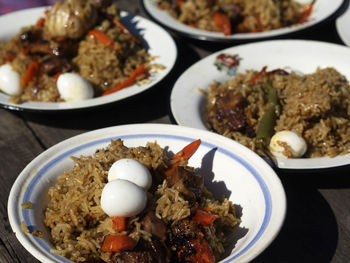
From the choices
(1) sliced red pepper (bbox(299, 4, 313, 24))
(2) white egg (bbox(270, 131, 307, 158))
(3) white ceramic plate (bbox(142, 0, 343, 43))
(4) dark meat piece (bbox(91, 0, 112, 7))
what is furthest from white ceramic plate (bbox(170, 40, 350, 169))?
(4) dark meat piece (bbox(91, 0, 112, 7))

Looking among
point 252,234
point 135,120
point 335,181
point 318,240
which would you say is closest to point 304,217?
point 318,240

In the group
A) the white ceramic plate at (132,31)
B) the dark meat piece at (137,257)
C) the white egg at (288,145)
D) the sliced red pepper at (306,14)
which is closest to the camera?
the dark meat piece at (137,257)

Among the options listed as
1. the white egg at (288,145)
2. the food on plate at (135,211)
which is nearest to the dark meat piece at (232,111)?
the white egg at (288,145)

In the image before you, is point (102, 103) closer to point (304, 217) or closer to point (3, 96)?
point (3, 96)

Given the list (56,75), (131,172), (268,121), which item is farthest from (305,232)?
(56,75)

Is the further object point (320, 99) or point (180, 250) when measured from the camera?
point (320, 99)

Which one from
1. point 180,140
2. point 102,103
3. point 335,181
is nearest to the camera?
point 180,140

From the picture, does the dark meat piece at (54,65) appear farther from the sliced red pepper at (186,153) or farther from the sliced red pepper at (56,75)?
the sliced red pepper at (186,153)
